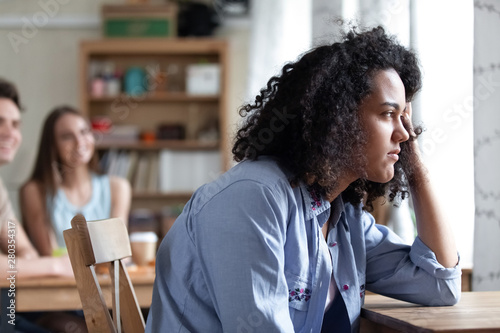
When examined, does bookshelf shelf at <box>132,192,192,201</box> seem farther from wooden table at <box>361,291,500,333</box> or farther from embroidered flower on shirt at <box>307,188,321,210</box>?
embroidered flower on shirt at <box>307,188,321,210</box>

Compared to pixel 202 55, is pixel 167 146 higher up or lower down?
lower down

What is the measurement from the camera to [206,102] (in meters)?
5.03

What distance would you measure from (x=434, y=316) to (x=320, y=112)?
1.47 ft

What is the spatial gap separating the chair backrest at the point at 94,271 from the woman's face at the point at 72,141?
1.74 m

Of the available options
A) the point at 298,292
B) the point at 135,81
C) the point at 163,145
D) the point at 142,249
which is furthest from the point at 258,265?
the point at 135,81

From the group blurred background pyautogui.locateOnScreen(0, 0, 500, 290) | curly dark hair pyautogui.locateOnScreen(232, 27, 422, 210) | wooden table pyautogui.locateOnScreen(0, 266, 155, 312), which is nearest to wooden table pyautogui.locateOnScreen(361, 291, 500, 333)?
curly dark hair pyautogui.locateOnScreen(232, 27, 422, 210)

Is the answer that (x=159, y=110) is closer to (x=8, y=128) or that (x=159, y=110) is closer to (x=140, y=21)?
(x=140, y=21)

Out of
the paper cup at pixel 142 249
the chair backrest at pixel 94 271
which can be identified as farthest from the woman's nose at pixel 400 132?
the paper cup at pixel 142 249

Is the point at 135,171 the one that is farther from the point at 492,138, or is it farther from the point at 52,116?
the point at 492,138

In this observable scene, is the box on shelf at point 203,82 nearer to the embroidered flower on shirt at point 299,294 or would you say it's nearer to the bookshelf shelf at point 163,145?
the bookshelf shelf at point 163,145

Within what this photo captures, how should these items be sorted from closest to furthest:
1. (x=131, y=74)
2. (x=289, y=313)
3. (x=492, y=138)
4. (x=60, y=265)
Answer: (x=289, y=313)
(x=492, y=138)
(x=60, y=265)
(x=131, y=74)

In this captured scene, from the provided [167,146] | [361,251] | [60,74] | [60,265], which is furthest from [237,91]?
[361,251]

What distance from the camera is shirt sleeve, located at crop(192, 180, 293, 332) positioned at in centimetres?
107

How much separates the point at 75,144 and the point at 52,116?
0.62 feet
